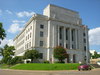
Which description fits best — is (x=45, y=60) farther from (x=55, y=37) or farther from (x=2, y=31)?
(x=2, y=31)

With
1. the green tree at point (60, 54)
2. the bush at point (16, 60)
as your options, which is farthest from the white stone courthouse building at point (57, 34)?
the bush at point (16, 60)

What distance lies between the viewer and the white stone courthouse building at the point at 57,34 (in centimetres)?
5703

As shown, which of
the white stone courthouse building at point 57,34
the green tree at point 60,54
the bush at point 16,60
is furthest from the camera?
the bush at point 16,60

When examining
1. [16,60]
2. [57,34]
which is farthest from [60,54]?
[16,60]

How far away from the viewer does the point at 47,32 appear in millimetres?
59500

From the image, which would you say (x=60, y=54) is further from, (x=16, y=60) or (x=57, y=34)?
(x=16, y=60)

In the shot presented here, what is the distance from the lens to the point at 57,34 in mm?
60656

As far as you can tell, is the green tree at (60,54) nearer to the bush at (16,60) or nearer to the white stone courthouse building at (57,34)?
the white stone courthouse building at (57,34)

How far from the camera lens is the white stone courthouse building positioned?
57031mm

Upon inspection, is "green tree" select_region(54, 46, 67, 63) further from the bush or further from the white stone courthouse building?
the bush

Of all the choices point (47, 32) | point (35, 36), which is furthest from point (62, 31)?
point (35, 36)

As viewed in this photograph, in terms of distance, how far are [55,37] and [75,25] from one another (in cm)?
1283

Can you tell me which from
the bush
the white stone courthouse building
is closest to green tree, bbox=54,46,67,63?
the white stone courthouse building

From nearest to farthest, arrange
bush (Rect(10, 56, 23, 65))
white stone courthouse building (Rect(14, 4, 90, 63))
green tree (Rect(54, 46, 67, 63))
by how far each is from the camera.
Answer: green tree (Rect(54, 46, 67, 63)) < white stone courthouse building (Rect(14, 4, 90, 63)) < bush (Rect(10, 56, 23, 65))
